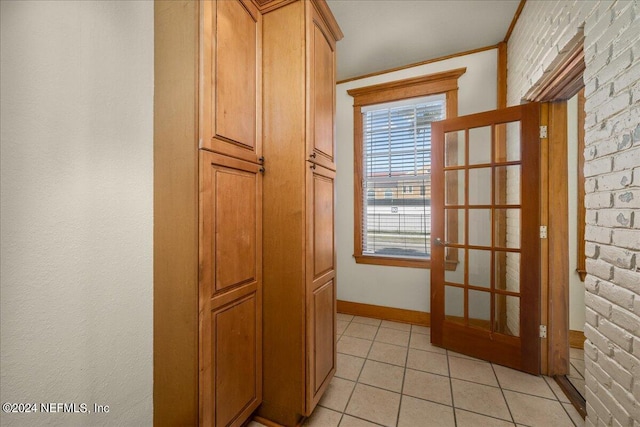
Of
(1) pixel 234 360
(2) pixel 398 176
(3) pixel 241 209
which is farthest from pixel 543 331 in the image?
(3) pixel 241 209

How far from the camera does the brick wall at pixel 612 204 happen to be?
104 centimetres

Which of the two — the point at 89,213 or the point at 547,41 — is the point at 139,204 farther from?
the point at 547,41

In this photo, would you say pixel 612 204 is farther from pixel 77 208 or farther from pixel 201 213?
pixel 77 208

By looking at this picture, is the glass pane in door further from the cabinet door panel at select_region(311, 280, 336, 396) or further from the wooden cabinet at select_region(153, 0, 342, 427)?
the cabinet door panel at select_region(311, 280, 336, 396)

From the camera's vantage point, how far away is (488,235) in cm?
225

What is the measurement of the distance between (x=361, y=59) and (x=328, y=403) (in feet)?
10.1

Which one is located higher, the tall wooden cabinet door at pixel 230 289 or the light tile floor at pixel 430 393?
the tall wooden cabinet door at pixel 230 289

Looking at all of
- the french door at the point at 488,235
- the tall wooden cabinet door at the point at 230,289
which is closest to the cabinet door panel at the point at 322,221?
the tall wooden cabinet door at the point at 230,289

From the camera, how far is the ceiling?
83.4 inches

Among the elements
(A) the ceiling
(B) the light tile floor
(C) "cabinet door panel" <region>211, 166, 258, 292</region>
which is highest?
(A) the ceiling

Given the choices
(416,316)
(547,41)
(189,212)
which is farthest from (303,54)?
(416,316)

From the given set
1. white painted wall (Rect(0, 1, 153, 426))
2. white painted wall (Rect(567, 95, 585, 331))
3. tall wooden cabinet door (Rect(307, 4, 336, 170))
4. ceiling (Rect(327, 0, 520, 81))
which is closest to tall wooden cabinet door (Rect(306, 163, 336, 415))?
tall wooden cabinet door (Rect(307, 4, 336, 170))

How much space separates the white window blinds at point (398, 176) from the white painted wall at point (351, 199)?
0.61 ft

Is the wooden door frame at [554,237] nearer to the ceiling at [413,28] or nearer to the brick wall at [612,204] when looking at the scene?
the brick wall at [612,204]
